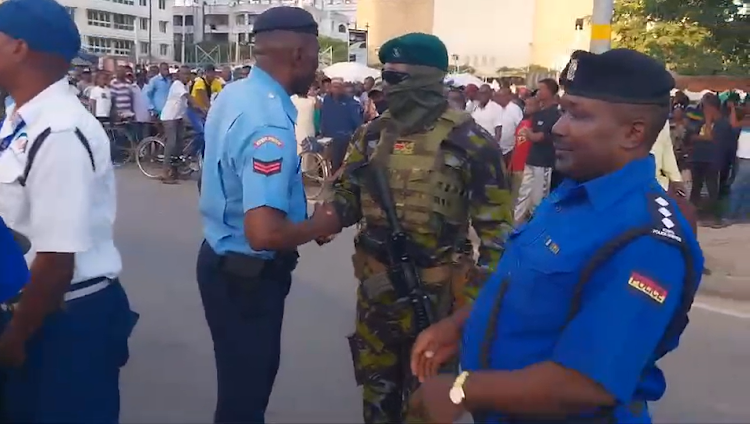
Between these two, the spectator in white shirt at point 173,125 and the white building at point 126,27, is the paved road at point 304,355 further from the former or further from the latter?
the white building at point 126,27

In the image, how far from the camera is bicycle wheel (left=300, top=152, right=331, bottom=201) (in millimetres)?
12048

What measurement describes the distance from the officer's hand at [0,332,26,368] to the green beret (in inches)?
56.5

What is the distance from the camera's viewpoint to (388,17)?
6194cm

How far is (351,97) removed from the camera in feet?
43.1

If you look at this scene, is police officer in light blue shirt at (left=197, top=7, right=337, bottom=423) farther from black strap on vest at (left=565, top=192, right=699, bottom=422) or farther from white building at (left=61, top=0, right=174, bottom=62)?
white building at (left=61, top=0, right=174, bottom=62)

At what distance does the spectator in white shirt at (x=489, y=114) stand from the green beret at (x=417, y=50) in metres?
9.04

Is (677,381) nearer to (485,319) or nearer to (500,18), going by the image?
(485,319)

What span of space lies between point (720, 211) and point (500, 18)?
144 feet

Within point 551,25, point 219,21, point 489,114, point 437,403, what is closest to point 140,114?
point 489,114

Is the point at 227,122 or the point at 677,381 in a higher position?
the point at 227,122

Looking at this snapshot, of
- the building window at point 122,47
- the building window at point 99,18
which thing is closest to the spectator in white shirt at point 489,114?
the building window at point 99,18

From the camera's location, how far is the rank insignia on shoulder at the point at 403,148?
273 cm

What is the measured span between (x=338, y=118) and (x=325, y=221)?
32.6ft

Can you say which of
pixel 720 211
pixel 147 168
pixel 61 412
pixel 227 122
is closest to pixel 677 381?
pixel 227 122
